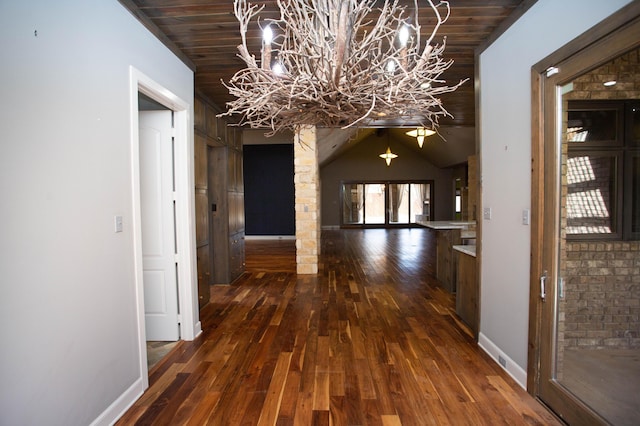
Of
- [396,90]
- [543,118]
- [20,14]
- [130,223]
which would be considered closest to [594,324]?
[543,118]

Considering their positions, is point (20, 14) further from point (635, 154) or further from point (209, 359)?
point (635, 154)

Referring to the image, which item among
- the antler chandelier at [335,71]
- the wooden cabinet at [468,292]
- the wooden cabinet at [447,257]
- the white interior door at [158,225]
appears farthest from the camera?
the wooden cabinet at [447,257]

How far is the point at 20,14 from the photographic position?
142 centimetres

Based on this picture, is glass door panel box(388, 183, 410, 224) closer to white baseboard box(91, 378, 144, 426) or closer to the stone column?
the stone column

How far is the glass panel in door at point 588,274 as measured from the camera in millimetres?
1727

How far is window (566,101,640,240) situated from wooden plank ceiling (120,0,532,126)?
3.01ft

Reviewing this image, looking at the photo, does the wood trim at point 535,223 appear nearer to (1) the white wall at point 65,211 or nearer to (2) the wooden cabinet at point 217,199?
(1) the white wall at point 65,211

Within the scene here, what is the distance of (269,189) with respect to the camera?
10234 millimetres

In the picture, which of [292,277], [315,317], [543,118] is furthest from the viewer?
[292,277]

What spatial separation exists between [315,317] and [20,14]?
3.24 meters

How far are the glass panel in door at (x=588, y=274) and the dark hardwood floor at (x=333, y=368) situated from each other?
30 cm

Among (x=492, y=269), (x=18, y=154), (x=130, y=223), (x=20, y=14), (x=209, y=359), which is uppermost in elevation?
(x=20, y=14)

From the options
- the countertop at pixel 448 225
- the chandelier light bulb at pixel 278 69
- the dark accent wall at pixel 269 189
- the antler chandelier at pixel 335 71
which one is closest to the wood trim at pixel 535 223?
the antler chandelier at pixel 335 71

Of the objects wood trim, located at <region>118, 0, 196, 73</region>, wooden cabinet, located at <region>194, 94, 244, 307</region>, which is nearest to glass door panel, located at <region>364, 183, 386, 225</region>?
wooden cabinet, located at <region>194, 94, 244, 307</region>
